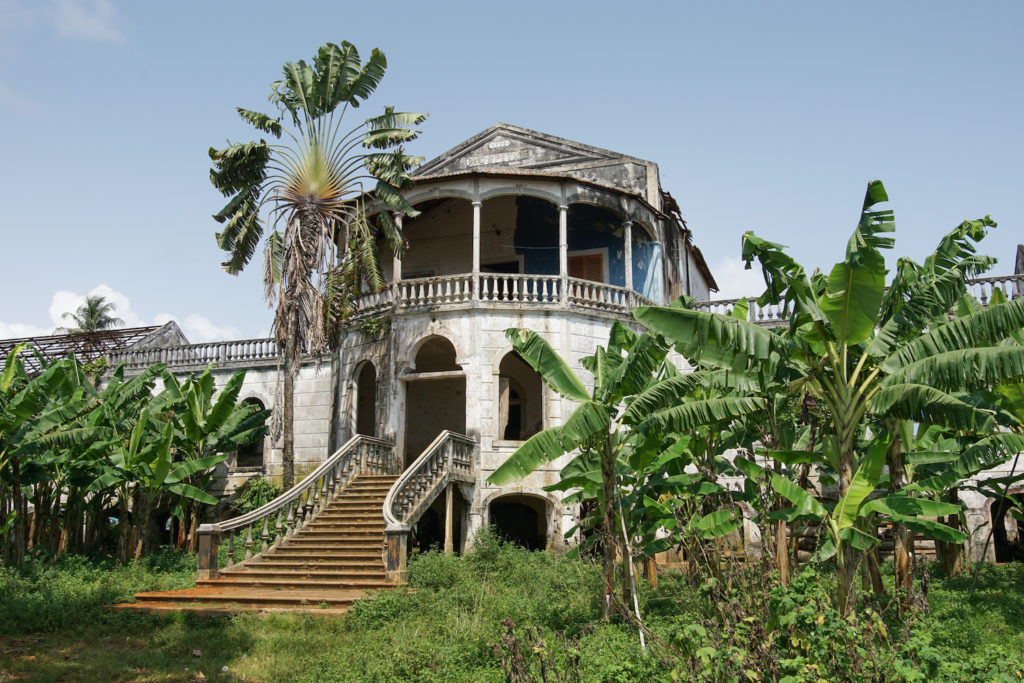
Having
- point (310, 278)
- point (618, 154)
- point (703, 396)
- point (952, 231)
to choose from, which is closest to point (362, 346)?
point (310, 278)

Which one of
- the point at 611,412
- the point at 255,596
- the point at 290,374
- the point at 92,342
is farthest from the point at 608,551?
the point at 92,342

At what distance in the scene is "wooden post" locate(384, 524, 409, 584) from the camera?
15234 millimetres

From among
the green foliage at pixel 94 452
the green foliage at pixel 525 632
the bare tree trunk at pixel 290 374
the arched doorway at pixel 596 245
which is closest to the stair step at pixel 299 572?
the green foliage at pixel 525 632

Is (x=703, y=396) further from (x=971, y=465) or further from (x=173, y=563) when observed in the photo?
(x=173, y=563)

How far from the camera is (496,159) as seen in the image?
2528 cm

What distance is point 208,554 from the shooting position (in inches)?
641

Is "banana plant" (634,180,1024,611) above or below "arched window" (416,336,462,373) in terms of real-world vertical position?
below

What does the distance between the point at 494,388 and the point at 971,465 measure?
10.9 m

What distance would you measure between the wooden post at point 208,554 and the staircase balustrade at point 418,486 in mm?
3418

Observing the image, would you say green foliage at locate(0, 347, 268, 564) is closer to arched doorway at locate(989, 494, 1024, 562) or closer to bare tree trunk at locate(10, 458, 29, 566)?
bare tree trunk at locate(10, 458, 29, 566)

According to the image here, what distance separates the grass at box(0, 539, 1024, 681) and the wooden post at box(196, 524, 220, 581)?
2.05 feet

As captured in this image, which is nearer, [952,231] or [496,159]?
[952,231]

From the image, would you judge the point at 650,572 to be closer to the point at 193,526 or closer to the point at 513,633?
the point at 513,633

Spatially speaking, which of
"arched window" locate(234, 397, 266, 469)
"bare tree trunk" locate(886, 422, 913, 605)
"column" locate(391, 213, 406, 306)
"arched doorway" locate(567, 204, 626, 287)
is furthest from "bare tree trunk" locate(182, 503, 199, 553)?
"bare tree trunk" locate(886, 422, 913, 605)
